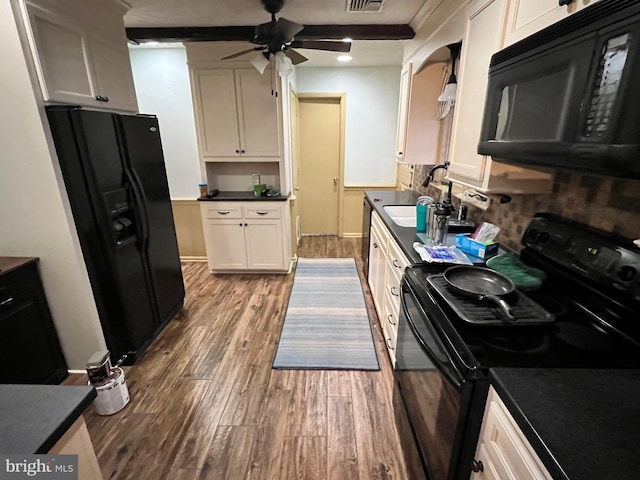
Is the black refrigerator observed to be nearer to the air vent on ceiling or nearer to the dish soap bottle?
the air vent on ceiling

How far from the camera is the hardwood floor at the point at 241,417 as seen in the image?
5.15ft

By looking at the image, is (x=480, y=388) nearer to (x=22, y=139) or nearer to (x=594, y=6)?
(x=594, y=6)

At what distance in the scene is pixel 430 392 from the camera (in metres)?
1.17

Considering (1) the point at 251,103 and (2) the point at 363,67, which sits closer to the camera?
(1) the point at 251,103

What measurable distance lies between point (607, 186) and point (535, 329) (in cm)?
62

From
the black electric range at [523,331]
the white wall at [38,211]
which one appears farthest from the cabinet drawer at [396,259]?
the white wall at [38,211]

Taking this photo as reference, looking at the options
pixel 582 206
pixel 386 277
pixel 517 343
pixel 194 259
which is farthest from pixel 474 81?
pixel 194 259

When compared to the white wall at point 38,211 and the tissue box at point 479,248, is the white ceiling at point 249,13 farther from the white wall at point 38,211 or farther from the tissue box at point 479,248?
the tissue box at point 479,248

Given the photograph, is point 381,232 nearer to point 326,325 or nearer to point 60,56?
point 326,325

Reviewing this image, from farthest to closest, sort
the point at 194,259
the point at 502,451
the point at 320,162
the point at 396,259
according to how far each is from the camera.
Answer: the point at 320,162 → the point at 194,259 → the point at 396,259 → the point at 502,451

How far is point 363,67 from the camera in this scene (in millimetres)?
4305

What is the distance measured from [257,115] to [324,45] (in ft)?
3.75

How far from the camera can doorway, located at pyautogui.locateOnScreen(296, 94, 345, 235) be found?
4.59 metres

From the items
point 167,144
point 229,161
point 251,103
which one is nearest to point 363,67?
point 251,103
